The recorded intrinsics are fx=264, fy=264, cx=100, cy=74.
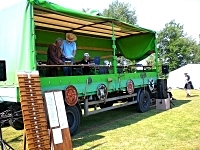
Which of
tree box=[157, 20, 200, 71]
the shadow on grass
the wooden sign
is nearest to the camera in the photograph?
the wooden sign

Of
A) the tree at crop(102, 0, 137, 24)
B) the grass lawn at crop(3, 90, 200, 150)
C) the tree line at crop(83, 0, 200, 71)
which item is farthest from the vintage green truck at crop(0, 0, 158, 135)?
the tree line at crop(83, 0, 200, 71)

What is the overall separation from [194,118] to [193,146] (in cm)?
300

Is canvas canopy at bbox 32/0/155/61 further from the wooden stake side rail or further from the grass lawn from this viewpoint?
the grass lawn

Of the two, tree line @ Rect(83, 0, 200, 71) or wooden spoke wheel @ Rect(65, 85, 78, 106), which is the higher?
tree line @ Rect(83, 0, 200, 71)

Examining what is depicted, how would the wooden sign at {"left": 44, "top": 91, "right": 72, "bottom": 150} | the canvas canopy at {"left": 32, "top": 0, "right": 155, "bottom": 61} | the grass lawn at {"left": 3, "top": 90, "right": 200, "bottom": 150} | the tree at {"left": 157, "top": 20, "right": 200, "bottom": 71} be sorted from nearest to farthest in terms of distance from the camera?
the wooden sign at {"left": 44, "top": 91, "right": 72, "bottom": 150}, the grass lawn at {"left": 3, "top": 90, "right": 200, "bottom": 150}, the canvas canopy at {"left": 32, "top": 0, "right": 155, "bottom": 61}, the tree at {"left": 157, "top": 20, "right": 200, "bottom": 71}

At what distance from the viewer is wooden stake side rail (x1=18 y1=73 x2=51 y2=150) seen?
15.9 ft

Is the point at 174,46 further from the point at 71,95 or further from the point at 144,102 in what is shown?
the point at 71,95

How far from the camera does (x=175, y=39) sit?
59688mm

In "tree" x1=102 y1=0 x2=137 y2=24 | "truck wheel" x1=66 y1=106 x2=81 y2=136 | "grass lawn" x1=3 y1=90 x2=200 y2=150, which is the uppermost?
"tree" x1=102 y1=0 x2=137 y2=24

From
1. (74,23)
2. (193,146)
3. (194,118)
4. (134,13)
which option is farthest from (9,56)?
(134,13)

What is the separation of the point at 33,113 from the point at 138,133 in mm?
2838

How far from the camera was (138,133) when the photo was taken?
261 inches

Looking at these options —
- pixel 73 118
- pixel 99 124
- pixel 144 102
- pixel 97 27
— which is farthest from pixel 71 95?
pixel 144 102

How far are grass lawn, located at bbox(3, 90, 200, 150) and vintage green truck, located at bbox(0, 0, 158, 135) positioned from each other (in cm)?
51
